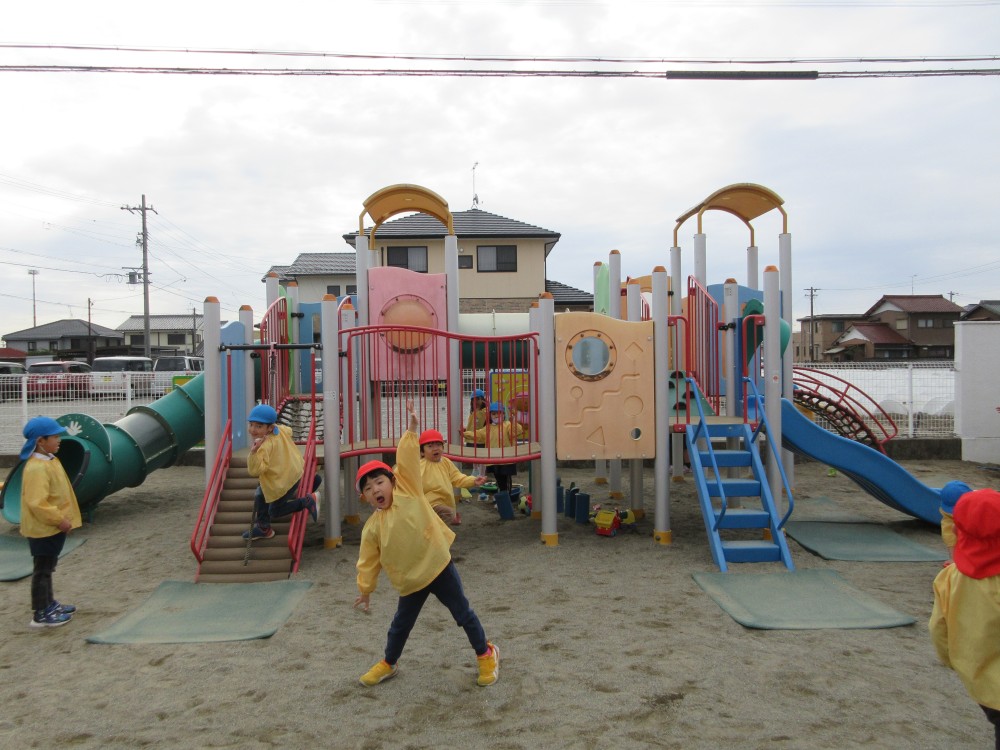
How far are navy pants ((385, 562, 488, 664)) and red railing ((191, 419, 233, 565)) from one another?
2.98m

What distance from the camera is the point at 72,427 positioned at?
8.67 metres

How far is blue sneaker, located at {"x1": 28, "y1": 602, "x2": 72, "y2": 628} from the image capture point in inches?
207

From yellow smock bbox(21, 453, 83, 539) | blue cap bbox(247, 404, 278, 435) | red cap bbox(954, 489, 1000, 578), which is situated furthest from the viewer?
blue cap bbox(247, 404, 278, 435)

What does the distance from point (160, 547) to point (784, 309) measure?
7628mm

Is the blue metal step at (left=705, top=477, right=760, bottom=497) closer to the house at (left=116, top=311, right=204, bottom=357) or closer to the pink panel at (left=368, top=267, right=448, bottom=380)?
the pink panel at (left=368, top=267, right=448, bottom=380)

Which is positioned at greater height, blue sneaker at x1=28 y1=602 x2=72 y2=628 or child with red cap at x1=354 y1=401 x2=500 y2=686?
child with red cap at x1=354 y1=401 x2=500 y2=686

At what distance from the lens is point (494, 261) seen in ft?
98.9

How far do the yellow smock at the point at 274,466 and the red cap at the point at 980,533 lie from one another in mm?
5357

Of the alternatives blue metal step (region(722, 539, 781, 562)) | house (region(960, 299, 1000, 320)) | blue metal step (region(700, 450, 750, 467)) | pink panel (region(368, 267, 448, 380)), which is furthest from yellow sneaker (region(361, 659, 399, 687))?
house (region(960, 299, 1000, 320))

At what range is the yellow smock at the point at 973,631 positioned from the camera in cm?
278

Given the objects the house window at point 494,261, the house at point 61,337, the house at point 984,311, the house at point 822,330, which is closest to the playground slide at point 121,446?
the house window at point 494,261

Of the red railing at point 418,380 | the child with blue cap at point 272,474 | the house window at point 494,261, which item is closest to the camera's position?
the child with blue cap at point 272,474

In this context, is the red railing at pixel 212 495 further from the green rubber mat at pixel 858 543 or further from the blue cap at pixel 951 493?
the green rubber mat at pixel 858 543

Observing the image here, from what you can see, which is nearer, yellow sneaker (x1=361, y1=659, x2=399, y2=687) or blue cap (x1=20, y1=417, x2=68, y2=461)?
yellow sneaker (x1=361, y1=659, x2=399, y2=687)
